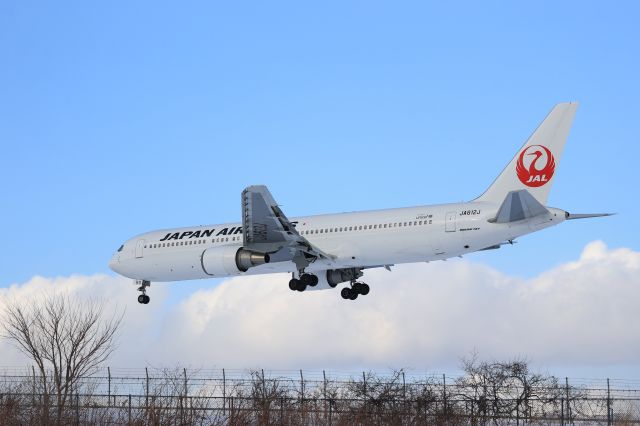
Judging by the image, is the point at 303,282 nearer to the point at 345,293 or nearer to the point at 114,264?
the point at 345,293

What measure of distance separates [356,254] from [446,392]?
774 cm

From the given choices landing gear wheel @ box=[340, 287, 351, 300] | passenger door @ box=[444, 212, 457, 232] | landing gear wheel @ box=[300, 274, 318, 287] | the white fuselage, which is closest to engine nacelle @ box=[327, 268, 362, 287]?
landing gear wheel @ box=[340, 287, 351, 300]

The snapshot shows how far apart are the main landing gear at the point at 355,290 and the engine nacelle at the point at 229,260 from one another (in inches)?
256

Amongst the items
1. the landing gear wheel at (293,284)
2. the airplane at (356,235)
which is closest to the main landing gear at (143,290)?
the airplane at (356,235)

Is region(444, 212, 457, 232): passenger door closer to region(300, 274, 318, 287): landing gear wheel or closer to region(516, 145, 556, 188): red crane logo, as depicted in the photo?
region(516, 145, 556, 188): red crane logo

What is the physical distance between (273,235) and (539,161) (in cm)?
1250

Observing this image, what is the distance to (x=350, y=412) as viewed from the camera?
44.3 metres

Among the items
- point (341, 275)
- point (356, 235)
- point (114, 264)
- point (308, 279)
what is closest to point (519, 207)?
point (356, 235)

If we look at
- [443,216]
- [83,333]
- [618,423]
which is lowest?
[618,423]

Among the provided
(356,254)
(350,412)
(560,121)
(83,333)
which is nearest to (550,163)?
(560,121)

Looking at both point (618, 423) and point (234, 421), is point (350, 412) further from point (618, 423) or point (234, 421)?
point (618, 423)

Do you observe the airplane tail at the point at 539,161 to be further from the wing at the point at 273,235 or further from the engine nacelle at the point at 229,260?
the engine nacelle at the point at 229,260

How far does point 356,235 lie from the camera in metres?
49.6

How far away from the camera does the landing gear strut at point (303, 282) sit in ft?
173
